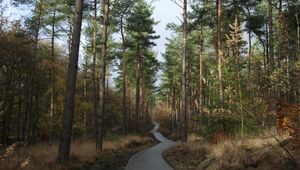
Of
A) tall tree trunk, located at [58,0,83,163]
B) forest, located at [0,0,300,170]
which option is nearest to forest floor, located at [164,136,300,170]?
forest, located at [0,0,300,170]

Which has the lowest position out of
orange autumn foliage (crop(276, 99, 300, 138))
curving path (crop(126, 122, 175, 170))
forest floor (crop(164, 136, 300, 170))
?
curving path (crop(126, 122, 175, 170))

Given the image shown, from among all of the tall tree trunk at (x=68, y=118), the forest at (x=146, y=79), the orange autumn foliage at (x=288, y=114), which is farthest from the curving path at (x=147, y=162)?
the orange autumn foliage at (x=288, y=114)

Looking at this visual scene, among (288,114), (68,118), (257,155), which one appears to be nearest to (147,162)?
(68,118)

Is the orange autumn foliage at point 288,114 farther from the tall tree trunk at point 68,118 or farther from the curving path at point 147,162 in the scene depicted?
the curving path at point 147,162

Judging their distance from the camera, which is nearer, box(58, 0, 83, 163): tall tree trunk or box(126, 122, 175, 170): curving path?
box(58, 0, 83, 163): tall tree trunk

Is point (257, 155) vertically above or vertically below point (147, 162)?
above

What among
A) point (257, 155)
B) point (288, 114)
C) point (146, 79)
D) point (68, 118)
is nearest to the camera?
point (288, 114)

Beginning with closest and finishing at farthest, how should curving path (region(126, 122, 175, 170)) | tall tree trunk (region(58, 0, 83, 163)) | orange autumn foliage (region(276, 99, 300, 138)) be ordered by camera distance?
orange autumn foliage (region(276, 99, 300, 138))
tall tree trunk (region(58, 0, 83, 163))
curving path (region(126, 122, 175, 170))

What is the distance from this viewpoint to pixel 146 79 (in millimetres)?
65562

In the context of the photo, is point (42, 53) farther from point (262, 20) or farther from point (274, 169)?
point (274, 169)

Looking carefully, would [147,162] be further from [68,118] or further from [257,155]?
[257,155]

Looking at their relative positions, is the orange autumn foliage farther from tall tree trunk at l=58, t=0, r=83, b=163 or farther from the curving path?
the curving path

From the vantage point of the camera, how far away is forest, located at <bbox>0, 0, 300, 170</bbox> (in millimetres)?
9094

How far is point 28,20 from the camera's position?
95.0 ft
